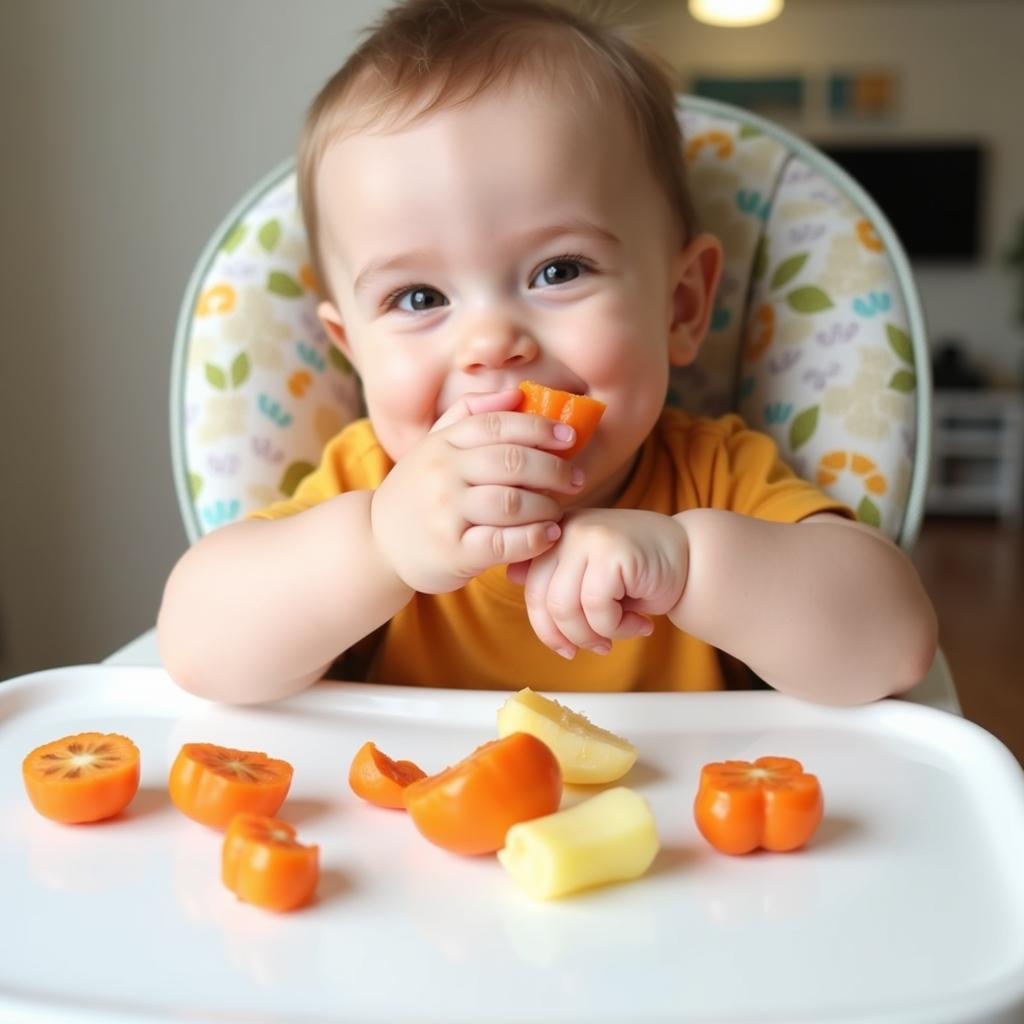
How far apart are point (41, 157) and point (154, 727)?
4.13 feet

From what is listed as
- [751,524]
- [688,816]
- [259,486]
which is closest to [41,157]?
[259,486]

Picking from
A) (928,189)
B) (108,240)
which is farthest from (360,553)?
(928,189)

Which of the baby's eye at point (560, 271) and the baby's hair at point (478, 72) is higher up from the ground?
the baby's hair at point (478, 72)

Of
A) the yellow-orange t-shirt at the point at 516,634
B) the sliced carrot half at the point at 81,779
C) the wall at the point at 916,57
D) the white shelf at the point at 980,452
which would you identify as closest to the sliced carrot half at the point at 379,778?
the sliced carrot half at the point at 81,779

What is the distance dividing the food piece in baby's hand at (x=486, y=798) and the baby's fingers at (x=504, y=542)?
0.48ft

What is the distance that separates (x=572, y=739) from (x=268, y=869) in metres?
0.20

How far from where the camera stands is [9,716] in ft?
2.59

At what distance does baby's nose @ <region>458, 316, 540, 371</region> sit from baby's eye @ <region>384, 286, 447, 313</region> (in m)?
0.05

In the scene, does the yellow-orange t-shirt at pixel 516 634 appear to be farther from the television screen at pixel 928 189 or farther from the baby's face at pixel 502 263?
the television screen at pixel 928 189

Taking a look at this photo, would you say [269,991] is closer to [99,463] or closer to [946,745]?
[946,745]

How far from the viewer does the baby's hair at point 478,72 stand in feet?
2.93

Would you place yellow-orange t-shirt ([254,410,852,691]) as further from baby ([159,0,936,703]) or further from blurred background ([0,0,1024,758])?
blurred background ([0,0,1024,758])

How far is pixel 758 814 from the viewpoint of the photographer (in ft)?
1.85

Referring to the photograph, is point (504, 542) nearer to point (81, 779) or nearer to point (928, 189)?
point (81, 779)
